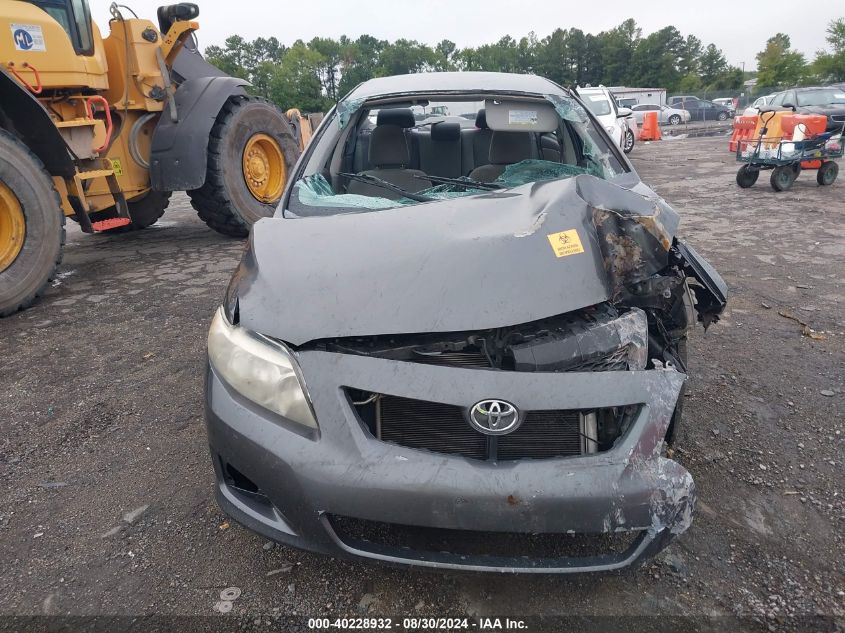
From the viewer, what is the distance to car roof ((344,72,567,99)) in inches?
118

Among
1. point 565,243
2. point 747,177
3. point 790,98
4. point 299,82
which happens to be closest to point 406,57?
point 299,82

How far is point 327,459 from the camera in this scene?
143 centimetres

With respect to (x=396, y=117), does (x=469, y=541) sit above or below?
below

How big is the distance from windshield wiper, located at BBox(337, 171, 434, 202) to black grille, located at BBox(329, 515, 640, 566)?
1474mm

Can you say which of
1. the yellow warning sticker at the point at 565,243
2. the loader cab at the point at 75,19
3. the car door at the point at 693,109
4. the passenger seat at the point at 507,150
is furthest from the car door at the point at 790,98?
the car door at the point at 693,109

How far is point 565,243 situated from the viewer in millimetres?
1840

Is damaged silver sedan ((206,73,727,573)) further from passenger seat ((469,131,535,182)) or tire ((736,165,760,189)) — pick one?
tire ((736,165,760,189))

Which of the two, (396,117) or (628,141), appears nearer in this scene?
(396,117)

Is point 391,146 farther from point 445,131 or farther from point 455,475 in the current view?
point 455,475

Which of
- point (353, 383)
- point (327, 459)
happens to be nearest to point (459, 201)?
point (353, 383)

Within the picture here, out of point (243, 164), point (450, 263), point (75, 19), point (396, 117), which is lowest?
point (243, 164)

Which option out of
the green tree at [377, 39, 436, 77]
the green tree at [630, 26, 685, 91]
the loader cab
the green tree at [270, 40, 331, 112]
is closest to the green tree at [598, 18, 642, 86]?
the green tree at [630, 26, 685, 91]

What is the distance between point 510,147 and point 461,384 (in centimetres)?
205

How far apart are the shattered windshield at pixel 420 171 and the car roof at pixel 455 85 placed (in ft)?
0.20
